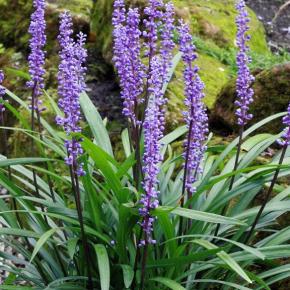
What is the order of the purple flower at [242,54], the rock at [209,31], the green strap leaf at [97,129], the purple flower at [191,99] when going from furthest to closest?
the rock at [209,31]
the green strap leaf at [97,129]
the purple flower at [242,54]
the purple flower at [191,99]

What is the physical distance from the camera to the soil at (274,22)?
1094 centimetres

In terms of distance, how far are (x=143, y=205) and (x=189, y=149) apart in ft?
1.73

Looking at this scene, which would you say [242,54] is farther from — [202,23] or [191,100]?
[202,23]

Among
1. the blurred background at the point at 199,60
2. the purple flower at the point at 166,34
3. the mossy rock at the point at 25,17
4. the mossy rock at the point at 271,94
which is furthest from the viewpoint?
the mossy rock at the point at 25,17

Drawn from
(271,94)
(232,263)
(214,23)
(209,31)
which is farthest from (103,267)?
(214,23)

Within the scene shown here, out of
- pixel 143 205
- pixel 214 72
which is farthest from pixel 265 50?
pixel 143 205

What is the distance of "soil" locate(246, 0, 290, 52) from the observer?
10945mm

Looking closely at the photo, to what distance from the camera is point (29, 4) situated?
989 cm

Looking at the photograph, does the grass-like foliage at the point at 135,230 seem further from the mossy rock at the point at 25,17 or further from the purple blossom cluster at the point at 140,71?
the mossy rock at the point at 25,17

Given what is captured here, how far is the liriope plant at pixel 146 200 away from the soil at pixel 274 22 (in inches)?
260

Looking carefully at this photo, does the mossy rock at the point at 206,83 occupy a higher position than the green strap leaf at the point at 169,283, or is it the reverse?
the mossy rock at the point at 206,83

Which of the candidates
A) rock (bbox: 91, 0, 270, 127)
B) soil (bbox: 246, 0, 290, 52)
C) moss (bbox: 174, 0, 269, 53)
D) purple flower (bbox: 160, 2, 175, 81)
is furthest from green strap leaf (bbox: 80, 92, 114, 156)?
soil (bbox: 246, 0, 290, 52)

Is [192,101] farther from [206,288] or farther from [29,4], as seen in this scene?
[29,4]

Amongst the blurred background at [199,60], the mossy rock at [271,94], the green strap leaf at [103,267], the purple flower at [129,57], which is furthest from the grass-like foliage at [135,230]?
the blurred background at [199,60]
